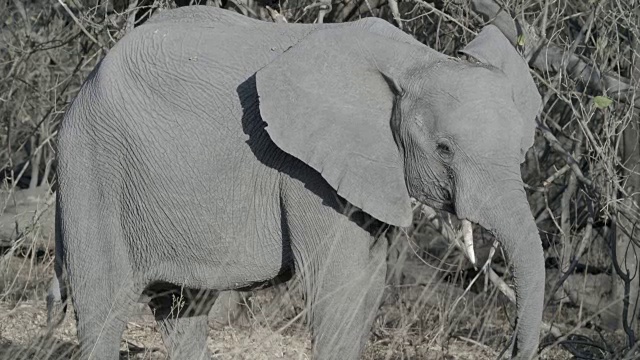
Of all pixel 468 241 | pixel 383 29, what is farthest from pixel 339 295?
pixel 383 29

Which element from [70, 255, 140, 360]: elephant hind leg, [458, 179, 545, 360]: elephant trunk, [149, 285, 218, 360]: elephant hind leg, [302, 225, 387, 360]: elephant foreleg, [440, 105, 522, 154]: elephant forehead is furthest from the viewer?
[149, 285, 218, 360]: elephant hind leg

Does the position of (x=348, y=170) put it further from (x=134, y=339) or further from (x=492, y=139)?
(x=134, y=339)

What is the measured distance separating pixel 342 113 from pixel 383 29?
0.43 metres

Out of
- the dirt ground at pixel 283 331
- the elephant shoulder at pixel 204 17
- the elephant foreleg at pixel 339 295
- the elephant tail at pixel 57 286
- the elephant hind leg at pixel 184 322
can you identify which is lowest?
the dirt ground at pixel 283 331

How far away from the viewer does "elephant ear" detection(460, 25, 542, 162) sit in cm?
476

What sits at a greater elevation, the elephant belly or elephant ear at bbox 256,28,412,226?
elephant ear at bbox 256,28,412,226

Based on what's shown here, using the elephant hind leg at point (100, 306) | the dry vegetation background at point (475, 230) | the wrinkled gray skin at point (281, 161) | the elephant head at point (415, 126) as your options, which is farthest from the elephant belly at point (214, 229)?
the dry vegetation background at point (475, 230)

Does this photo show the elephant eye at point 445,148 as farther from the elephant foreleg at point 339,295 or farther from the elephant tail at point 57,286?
the elephant tail at point 57,286

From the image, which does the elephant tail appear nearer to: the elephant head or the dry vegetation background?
the dry vegetation background

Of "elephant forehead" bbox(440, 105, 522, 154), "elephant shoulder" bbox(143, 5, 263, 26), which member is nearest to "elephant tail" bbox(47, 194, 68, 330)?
"elephant shoulder" bbox(143, 5, 263, 26)

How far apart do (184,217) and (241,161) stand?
375mm

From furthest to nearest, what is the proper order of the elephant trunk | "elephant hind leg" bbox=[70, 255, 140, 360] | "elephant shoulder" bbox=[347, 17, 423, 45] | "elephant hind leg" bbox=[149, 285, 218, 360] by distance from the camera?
"elephant hind leg" bbox=[149, 285, 218, 360]
"elephant hind leg" bbox=[70, 255, 140, 360]
"elephant shoulder" bbox=[347, 17, 423, 45]
the elephant trunk

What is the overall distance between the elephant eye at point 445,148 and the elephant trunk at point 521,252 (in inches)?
8.5

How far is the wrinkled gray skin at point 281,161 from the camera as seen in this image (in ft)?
14.9
